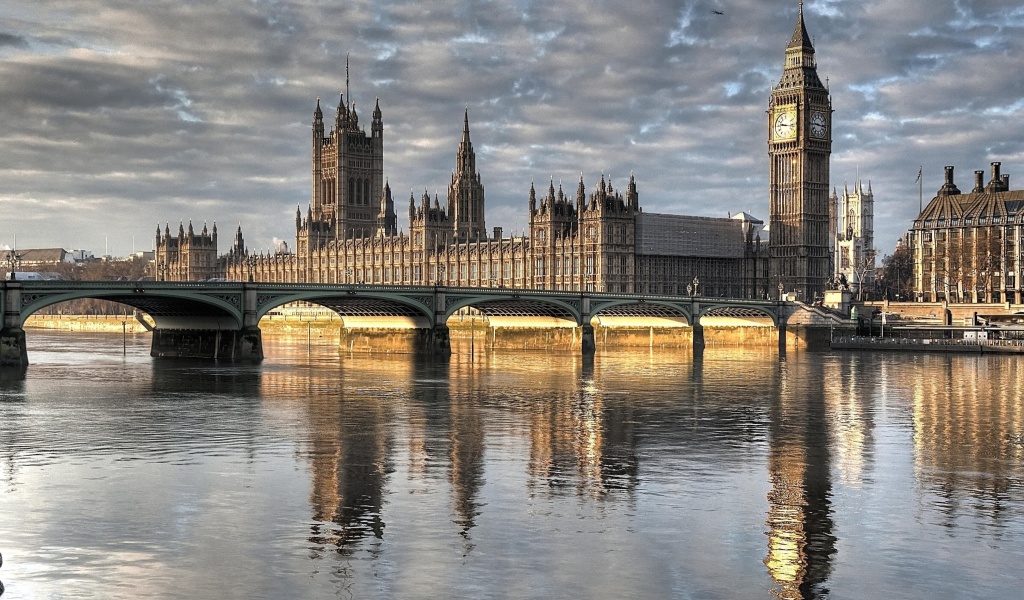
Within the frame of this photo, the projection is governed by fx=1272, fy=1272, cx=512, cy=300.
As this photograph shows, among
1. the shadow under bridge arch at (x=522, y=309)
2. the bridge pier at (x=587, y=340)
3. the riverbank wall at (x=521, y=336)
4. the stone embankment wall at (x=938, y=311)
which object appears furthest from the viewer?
the stone embankment wall at (x=938, y=311)

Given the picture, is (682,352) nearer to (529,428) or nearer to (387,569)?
(529,428)

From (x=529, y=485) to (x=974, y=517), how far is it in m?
9.59

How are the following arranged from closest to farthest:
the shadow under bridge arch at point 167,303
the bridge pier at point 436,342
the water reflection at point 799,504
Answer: the water reflection at point 799,504 → the shadow under bridge arch at point 167,303 → the bridge pier at point 436,342

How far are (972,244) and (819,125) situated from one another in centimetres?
2206

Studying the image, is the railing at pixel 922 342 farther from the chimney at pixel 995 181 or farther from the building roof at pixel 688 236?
the chimney at pixel 995 181

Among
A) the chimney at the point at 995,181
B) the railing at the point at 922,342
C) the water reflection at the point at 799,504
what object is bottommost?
the water reflection at the point at 799,504

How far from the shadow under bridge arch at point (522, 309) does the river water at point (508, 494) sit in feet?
116

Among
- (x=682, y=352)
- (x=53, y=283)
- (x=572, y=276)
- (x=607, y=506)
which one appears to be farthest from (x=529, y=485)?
(x=572, y=276)

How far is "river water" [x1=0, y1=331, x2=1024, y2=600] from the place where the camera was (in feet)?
67.2

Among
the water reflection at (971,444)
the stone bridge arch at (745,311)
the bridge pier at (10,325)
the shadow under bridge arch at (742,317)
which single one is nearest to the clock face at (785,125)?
the stone bridge arch at (745,311)

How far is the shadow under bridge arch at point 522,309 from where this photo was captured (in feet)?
302

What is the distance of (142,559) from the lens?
2144 centimetres

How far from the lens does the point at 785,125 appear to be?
14975 centimetres

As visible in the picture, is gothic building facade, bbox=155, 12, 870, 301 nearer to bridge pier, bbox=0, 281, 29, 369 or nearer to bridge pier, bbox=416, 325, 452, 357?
bridge pier, bbox=416, 325, 452, 357
